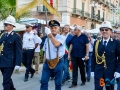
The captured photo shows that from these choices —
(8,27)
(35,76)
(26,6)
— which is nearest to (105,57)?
(26,6)

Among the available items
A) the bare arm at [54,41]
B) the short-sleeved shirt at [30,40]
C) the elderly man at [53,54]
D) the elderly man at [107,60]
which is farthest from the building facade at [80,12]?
the elderly man at [107,60]

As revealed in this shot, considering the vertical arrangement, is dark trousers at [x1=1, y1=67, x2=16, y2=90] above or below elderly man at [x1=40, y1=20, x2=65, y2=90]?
below

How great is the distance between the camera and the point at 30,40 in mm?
10938

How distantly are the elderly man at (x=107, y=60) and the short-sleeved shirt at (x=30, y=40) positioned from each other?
490 cm

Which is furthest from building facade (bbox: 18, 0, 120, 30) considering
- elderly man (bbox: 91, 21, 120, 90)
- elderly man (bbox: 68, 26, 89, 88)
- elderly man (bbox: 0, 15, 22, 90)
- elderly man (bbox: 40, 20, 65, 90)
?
elderly man (bbox: 91, 21, 120, 90)

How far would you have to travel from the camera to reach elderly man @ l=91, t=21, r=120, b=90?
6203 millimetres

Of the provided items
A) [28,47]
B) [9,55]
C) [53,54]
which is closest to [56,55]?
[53,54]

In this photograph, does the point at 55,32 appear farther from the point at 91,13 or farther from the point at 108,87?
the point at 91,13

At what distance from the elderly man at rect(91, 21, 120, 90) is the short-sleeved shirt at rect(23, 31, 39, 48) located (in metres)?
4.90

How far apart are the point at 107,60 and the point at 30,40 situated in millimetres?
5085

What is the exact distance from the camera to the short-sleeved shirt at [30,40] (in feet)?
35.8

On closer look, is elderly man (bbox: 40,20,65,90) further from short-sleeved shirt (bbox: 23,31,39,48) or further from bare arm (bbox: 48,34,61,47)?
short-sleeved shirt (bbox: 23,31,39,48)

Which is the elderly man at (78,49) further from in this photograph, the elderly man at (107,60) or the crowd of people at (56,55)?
the elderly man at (107,60)

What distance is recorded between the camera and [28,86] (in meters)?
9.74
